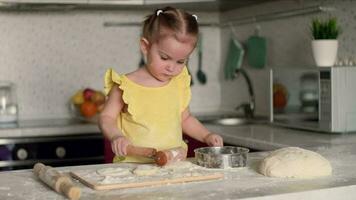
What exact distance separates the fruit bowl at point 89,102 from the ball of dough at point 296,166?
150 centimetres

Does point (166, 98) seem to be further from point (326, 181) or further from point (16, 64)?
Result: point (16, 64)

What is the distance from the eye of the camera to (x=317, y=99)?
2.04m

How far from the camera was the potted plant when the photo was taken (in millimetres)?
2074

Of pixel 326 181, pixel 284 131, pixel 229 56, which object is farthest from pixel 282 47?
pixel 326 181

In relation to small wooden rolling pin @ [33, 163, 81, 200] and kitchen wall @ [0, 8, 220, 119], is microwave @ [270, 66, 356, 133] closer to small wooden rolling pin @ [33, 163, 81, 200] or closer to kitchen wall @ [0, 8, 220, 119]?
kitchen wall @ [0, 8, 220, 119]

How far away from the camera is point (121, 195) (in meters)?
1.01

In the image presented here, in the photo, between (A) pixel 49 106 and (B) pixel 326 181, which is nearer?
(B) pixel 326 181

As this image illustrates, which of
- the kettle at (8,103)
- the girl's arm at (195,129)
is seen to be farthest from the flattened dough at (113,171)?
the kettle at (8,103)

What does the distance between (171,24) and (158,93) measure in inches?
9.4

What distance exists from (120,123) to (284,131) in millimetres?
750

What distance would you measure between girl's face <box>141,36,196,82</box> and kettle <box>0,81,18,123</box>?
1237 mm

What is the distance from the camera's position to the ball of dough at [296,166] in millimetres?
1156

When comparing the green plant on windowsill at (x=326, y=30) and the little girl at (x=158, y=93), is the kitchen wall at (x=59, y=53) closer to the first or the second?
the green plant on windowsill at (x=326, y=30)

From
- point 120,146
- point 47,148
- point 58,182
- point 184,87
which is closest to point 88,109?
point 47,148
